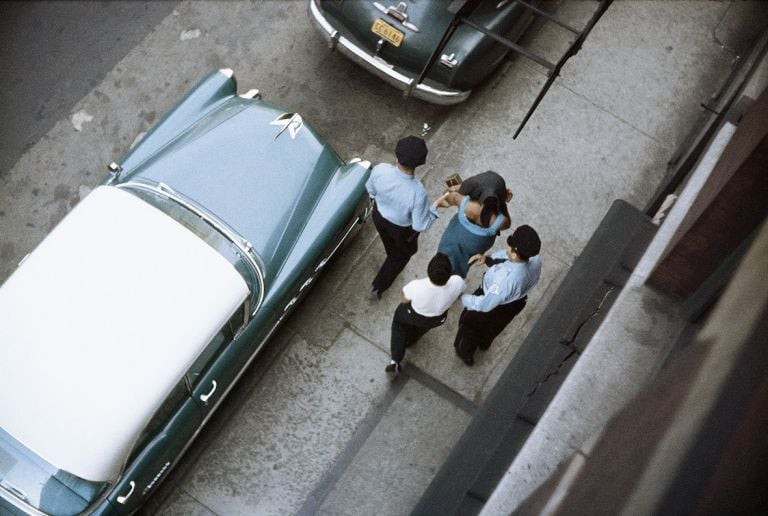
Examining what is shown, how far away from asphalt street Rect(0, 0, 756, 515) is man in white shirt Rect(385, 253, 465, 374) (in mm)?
809

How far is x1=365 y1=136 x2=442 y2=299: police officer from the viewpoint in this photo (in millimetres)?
4781

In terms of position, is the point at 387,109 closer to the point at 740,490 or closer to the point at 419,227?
the point at 419,227

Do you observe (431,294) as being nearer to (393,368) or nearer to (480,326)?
(480,326)

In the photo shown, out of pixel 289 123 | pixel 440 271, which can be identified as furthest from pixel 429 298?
pixel 289 123

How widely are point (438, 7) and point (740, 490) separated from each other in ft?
16.5

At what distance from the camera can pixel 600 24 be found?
7.52 m

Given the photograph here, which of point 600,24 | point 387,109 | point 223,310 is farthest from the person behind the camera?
point 600,24

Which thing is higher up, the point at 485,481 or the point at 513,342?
the point at 513,342

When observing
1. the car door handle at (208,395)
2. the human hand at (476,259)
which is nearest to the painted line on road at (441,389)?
the human hand at (476,259)

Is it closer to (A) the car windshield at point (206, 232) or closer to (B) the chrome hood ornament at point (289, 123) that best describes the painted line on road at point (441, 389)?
(A) the car windshield at point (206, 232)

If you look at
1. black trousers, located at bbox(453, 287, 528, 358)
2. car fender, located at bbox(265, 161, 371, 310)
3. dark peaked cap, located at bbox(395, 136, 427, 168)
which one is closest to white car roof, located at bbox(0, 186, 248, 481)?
car fender, located at bbox(265, 161, 371, 310)

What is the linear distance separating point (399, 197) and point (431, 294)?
0.80 m

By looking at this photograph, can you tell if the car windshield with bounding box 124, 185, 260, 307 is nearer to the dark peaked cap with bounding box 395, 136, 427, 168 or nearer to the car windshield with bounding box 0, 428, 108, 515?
the dark peaked cap with bounding box 395, 136, 427, 168

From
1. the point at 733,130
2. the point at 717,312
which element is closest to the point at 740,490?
the point at 717,312
